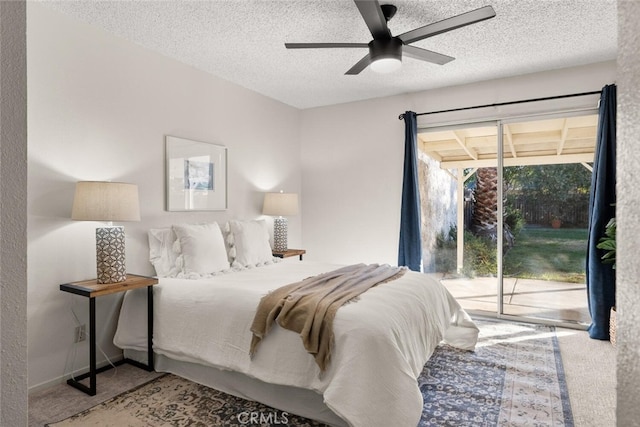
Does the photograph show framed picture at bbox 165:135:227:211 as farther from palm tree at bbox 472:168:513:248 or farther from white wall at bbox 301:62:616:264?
palm tree at bbox 472:168:513:248

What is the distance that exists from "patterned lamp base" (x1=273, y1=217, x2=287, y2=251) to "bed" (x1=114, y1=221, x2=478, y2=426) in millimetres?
953

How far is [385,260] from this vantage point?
4836 millimetres

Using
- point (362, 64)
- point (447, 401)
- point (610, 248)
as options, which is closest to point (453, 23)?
point (362, 64)

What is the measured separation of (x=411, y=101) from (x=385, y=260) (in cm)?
206

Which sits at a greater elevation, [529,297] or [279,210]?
[279,210]

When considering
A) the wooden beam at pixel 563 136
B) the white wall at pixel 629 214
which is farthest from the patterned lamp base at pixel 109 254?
the wooden beam at pixel 563 136

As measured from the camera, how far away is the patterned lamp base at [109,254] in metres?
2.62

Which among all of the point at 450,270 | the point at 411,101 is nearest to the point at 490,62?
the point at 411,101

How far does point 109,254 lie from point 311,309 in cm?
157

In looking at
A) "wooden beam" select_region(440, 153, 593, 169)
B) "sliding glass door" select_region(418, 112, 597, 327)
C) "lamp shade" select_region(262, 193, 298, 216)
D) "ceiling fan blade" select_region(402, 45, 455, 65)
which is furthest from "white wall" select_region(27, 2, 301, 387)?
"wooden beam" select_region(440, 153, 593, 169)

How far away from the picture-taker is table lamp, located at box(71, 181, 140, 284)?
2547 millimetres

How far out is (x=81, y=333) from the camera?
281cm

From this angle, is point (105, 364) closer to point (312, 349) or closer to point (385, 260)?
point (312, 349)

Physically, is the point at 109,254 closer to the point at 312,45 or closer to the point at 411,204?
the point at 312,45
